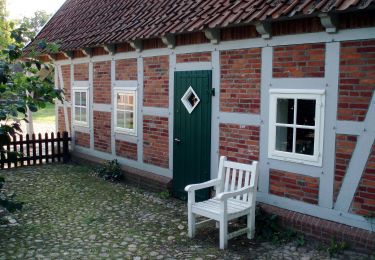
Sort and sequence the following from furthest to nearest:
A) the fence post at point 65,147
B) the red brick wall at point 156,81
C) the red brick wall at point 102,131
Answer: the fence post at point 65,147, the red brick wall at point 102,131, the red brick wall at point 156,81

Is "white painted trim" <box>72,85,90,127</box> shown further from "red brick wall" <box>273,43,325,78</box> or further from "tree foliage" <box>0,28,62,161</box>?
"red brick wall" <box>273,43,325,78</box>

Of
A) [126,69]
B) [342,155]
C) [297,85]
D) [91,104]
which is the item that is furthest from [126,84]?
[342,155]

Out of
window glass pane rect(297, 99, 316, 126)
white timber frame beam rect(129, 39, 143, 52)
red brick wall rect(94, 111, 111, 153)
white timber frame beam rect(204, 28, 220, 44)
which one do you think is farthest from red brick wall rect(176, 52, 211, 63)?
red brick wall rect(94, 111, 111, 153)

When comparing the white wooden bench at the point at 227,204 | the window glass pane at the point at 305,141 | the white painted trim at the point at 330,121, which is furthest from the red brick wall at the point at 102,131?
the white painted trim at the point at 330,121

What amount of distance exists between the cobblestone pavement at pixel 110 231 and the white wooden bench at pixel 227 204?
0.71 ft

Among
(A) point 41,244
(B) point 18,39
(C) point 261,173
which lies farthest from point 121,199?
(B) point 18,39

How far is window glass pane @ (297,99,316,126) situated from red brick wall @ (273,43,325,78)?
366mm

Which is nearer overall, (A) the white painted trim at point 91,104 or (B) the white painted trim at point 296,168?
(B) the white painted trim at point 296,168

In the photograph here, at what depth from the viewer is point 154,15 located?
322 inches

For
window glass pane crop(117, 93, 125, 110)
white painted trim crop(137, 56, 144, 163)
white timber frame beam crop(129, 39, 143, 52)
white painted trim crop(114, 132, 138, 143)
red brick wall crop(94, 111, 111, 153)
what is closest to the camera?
white timber frame beam crop(129, 39, 143, 52)

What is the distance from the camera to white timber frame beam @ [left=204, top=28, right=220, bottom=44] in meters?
6.48

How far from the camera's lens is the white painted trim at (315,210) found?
497 cm

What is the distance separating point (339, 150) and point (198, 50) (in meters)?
3.16

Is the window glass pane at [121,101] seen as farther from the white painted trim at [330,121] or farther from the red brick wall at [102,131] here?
the white painted trim at [330,121]
